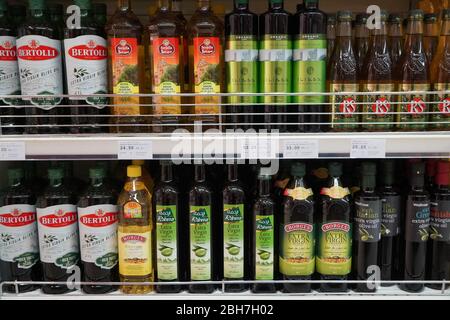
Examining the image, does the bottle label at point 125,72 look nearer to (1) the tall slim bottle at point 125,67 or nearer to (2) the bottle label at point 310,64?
(1) the tall slim bottle at point 125,67

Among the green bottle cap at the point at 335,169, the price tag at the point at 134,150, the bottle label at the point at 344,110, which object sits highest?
the bottle label at the point at 344,110

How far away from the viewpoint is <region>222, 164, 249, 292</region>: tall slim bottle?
1.28m

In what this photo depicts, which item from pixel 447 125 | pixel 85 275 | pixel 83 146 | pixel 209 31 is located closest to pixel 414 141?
pixel 447 125

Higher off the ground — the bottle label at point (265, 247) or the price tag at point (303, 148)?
the price tag at point (303, 148)

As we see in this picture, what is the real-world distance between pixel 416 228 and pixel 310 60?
60cm

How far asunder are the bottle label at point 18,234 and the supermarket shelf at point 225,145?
0.24m

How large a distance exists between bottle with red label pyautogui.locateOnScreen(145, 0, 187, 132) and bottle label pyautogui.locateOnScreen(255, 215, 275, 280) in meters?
0.39

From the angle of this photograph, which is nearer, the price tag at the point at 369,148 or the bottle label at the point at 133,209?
A: the price tag at the point at 369,148

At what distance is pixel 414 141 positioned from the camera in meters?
1.15

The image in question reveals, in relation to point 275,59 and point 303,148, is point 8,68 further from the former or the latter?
point 303,148

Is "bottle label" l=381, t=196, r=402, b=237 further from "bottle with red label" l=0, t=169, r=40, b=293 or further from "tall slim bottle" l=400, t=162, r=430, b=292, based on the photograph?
"bottle with red label" l=0, t=169, r=40, b=293

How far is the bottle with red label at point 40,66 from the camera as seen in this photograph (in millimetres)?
Answer: 1224

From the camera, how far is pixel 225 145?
1.18 meters

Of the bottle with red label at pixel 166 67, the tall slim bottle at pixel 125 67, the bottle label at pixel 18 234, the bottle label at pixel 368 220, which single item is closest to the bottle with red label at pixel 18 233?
the bottle label at pixel 18 234
